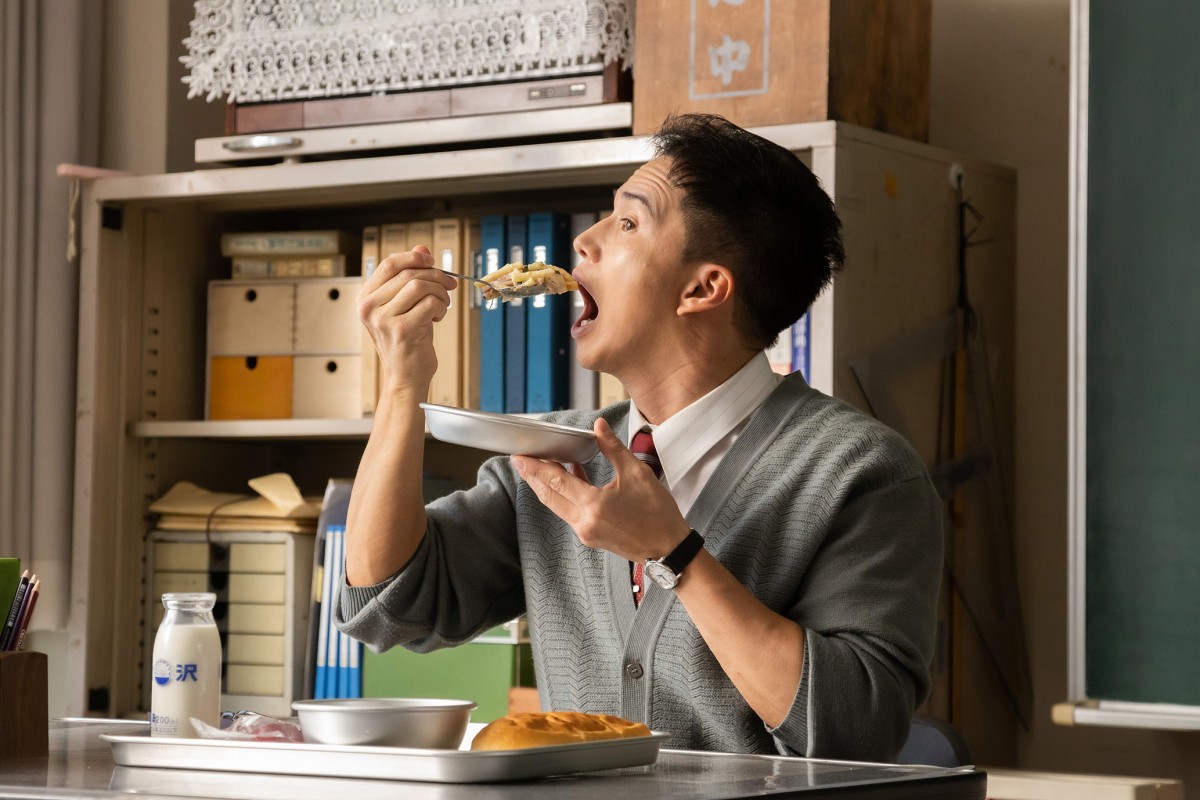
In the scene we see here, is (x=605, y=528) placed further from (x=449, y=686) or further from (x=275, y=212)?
(x=275, y=212)

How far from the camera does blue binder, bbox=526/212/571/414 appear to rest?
102 inches

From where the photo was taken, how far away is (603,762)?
1.03m

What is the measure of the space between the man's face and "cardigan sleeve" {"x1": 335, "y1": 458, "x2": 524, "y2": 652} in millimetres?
194

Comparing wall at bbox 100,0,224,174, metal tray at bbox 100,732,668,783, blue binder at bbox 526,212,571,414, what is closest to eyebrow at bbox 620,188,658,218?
metal tray at bbox 100,732,668,783

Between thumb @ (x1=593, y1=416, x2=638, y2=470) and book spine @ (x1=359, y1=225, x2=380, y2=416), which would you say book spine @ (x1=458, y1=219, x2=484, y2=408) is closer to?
book spine @ (x1=359, y1=225, x2=380, y2=416)

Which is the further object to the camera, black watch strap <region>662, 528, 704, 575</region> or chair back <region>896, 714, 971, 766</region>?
chair back <region>896, 714, 971, 766</region>

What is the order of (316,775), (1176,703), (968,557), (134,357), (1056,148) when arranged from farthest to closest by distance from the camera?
1. (134,357)
2. (1056,148)
3. (968,557)
4. (1176,703)
5. (316,775)

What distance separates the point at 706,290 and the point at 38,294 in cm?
160

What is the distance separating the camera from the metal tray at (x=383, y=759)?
96 centimetres

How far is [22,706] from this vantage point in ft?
4.09

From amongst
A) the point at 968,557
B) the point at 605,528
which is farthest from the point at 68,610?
the point at 605,528

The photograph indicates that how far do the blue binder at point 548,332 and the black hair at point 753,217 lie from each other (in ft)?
2.99

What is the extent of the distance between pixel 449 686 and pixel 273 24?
1.15 metres

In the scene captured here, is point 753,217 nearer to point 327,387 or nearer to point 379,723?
point 379,723
